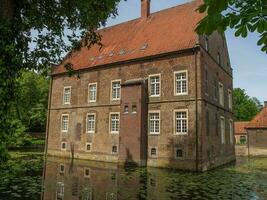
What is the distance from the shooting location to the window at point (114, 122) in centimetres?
2482

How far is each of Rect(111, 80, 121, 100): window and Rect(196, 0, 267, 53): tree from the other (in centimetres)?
2249

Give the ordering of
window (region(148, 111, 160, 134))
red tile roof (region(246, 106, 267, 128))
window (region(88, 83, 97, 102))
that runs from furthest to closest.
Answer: red tile roof (region(246, 106, 267, 128))
window (region(88, 83, 97, 102))
window (region(148, 111, 160, 134))

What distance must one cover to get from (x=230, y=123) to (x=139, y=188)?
19.4 meters

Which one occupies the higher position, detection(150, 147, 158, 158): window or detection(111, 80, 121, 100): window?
detection(111, 80, 121, 100): window

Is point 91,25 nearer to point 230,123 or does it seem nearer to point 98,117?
point 98,117

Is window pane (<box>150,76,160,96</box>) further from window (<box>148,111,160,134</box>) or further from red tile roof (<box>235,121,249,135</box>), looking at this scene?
red tile roof (<box>235,121,249,135</box>)

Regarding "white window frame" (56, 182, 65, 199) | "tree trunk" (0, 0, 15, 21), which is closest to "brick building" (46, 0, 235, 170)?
"white window frame" (56, 182, 65, 199)

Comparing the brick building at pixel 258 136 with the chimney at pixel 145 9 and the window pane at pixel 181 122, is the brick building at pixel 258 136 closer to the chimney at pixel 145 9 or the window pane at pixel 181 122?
the window pane at pixel 181 122

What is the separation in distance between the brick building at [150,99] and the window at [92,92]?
0.10 meters

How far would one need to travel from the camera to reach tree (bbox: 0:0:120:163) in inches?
219

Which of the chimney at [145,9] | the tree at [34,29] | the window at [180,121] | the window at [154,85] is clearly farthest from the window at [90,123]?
the tree at [34,29]

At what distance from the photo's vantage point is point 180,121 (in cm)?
2142

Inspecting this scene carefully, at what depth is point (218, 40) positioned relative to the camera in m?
27.1

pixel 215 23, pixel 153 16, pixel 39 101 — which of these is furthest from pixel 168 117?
pixel 39 101
